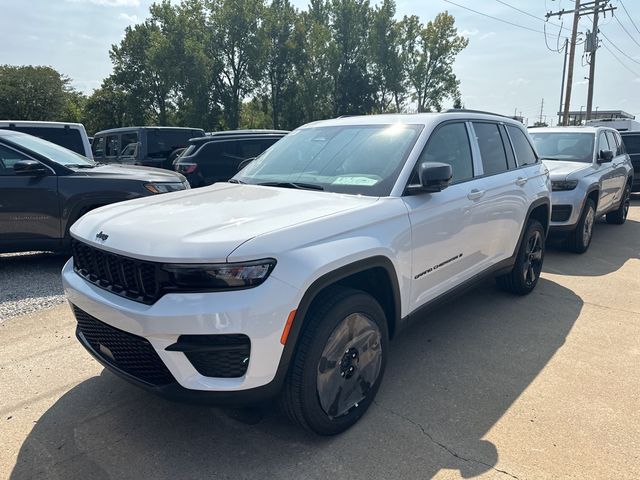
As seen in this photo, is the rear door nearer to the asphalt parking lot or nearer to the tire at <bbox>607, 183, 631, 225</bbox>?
the asphalt parking lot

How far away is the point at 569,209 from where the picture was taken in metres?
6.59

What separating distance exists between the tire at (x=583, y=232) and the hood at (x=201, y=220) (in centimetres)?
506

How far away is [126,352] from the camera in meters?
2.44

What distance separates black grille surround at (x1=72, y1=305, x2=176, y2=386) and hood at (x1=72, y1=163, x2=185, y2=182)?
365 cm

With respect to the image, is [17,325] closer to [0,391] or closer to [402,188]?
[0,391]

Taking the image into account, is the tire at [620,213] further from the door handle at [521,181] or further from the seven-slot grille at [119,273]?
the seven-slot grille at [119,273]

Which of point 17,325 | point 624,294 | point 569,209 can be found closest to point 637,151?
point 569,209

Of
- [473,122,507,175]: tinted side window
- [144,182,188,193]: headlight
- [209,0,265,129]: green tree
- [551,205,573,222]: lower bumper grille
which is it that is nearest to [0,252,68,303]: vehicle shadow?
[144,182,188,193]: headlight

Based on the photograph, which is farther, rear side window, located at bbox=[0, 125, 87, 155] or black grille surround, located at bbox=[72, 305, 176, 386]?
rear side window, located at bbox=[0, 125, 87, 155]

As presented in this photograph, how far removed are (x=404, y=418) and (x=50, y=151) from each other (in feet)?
18.4

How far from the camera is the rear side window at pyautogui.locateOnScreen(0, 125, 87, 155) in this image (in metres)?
8.04

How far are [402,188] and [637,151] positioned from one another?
12.6 meters

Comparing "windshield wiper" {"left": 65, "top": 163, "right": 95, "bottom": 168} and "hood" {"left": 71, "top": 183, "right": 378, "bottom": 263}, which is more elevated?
"windshield wiper" {"left": 65, "top": 163, "right": 95, "bottom": 168}

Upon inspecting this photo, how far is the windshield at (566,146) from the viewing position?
764cm
